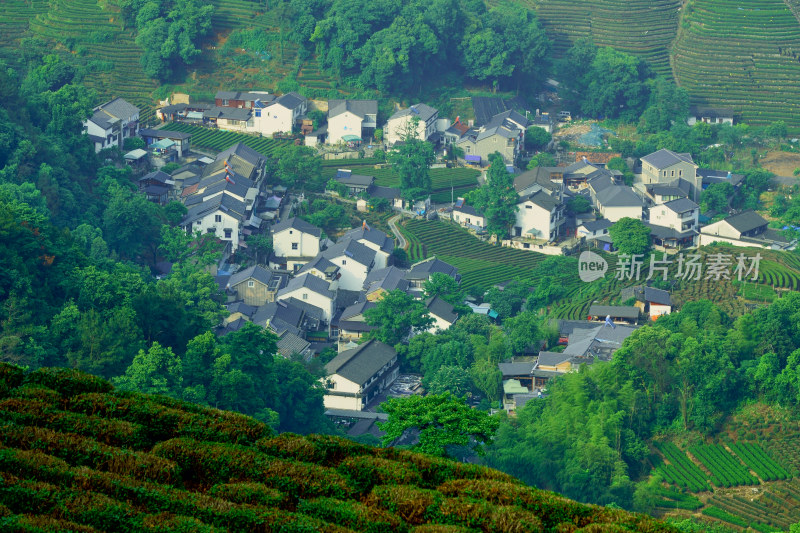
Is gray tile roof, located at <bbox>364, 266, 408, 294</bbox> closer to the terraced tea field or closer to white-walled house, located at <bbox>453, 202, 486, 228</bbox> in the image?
white-walled house, located at <bbox>453, 202, 486, 228</bbox>

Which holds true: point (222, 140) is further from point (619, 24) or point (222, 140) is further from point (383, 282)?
point (619, 24)

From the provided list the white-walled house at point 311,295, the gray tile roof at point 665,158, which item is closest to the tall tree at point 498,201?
the gray tile roof at point 665,158

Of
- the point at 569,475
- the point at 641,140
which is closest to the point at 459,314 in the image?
the point at 569,475

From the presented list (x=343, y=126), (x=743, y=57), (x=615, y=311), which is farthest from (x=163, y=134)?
(x=743, y=57)

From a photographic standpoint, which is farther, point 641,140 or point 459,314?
point 641,140

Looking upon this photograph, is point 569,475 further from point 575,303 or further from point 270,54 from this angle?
point 270,54

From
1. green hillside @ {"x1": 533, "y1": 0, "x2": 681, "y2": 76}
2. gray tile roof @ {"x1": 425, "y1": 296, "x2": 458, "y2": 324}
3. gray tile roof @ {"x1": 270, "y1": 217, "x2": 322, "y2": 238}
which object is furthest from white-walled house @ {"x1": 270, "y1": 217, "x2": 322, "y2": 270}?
green hillside @ {"x1": 533, "y1": 0, "x2": 681, "y2": 76}
